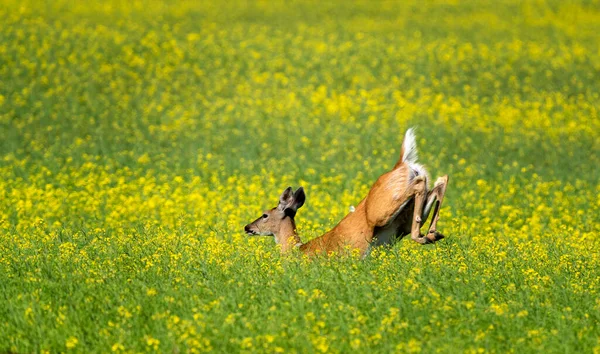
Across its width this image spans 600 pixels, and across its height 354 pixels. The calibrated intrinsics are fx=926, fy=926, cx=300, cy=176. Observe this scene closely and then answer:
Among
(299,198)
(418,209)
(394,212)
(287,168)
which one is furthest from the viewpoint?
(287,168)

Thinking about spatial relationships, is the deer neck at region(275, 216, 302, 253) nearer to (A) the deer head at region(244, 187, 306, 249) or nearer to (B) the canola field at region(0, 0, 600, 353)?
(A) the deer head at region(244, 187, 306, 249)

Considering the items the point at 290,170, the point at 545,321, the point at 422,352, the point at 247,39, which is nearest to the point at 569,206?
the point at 290,170

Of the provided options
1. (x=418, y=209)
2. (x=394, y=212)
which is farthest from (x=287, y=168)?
(x=418, y=209)

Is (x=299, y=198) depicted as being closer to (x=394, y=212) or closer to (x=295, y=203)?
(x=295, y=203)

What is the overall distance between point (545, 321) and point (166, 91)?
1714 cm

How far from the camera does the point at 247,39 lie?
27.7 metres

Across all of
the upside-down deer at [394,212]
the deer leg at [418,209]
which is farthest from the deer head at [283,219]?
the deer leg at [418,209]

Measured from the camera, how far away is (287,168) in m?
17.2

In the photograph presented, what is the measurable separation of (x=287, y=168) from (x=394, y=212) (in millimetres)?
7851

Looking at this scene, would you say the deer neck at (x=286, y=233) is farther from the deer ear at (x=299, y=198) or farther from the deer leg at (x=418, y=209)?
the deer leg at (x=418, y=209)

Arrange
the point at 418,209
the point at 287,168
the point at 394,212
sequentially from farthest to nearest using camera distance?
1. the point at 287,168
2. the point at 394,212
3. the point at 418,209

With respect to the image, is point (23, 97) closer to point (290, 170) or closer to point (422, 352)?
point (290, 170)

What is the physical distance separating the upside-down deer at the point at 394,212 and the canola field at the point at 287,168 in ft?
0.80

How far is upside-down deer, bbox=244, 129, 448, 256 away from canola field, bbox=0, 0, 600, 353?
244 millimetres
